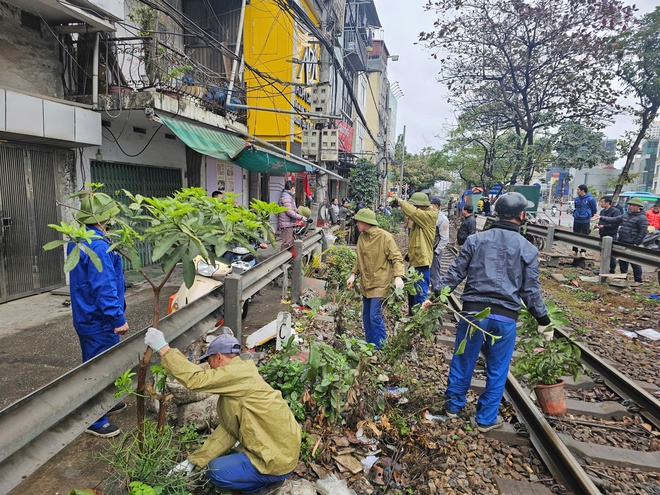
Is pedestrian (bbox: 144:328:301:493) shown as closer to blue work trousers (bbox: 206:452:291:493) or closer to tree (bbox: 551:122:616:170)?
blue work trousers (bbox: 206:452:291:493)

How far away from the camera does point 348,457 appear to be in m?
2.99

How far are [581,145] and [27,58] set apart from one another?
58.8 feet

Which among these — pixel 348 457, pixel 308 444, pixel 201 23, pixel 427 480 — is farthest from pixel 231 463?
pixel 201 23

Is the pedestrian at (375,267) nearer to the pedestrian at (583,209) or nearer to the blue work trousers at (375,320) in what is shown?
the blue work trousers at (375,320)

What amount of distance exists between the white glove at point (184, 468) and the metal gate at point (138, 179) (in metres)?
5.18

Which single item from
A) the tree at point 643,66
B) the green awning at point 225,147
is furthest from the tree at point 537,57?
the green awning at point 225,147

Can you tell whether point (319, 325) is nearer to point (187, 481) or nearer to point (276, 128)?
point (187, 481)

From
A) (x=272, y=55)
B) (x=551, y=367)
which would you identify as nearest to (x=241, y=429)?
(x=551, y=367)

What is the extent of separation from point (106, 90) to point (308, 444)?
695cm

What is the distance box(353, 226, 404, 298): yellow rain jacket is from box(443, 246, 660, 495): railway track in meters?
1.71

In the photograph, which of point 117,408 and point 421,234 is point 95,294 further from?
point 421,234

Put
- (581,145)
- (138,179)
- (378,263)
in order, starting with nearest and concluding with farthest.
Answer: (378,263), (138,179), (581,145)

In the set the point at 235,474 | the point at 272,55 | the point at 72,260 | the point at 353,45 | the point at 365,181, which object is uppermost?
the point at 353,45

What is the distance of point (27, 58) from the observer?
6.22 m
